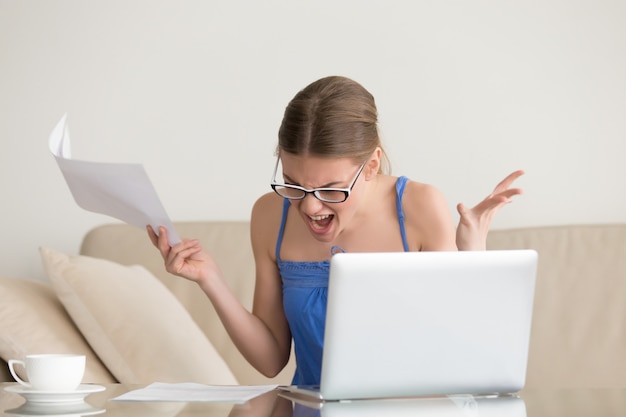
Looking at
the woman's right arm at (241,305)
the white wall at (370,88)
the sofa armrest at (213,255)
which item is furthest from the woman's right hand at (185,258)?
the white wall at (370,88)

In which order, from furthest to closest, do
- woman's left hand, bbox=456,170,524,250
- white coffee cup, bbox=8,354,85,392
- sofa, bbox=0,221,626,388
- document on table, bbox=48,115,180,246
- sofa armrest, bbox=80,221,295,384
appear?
sofa armrest, bbox=80,221,295,384 < sofa, bbox=0,221,626,388 < woman's left hand, bbox=456,170,524,250 < document on table, bbox=48,115,180,246 < white coffee cup, bbox=8,354,85,392

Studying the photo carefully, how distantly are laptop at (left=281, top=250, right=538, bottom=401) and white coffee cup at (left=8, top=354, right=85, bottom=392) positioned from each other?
38 cm

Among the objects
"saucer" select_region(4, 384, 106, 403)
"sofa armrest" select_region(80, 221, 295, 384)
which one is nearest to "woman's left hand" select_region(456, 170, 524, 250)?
"saucer" select_region(4, 384, 106, 403)

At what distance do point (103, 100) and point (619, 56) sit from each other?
5.82ft

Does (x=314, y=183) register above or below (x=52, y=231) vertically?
above

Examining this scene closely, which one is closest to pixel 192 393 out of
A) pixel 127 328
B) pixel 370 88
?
pixel 127 328

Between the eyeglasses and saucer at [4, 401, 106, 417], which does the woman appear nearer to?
the eyeglasses

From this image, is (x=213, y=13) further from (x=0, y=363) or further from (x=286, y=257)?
(x=0, y=363)

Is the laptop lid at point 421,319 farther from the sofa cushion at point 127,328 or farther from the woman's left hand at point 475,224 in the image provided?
the sofa cushion at point 127,328

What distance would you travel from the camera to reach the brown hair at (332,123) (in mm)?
1843

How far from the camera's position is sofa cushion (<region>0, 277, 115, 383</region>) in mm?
1979

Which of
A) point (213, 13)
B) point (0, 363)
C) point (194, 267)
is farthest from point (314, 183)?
point (213, 13)

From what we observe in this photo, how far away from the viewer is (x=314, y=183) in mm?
1822

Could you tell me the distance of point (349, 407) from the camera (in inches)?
52.2
